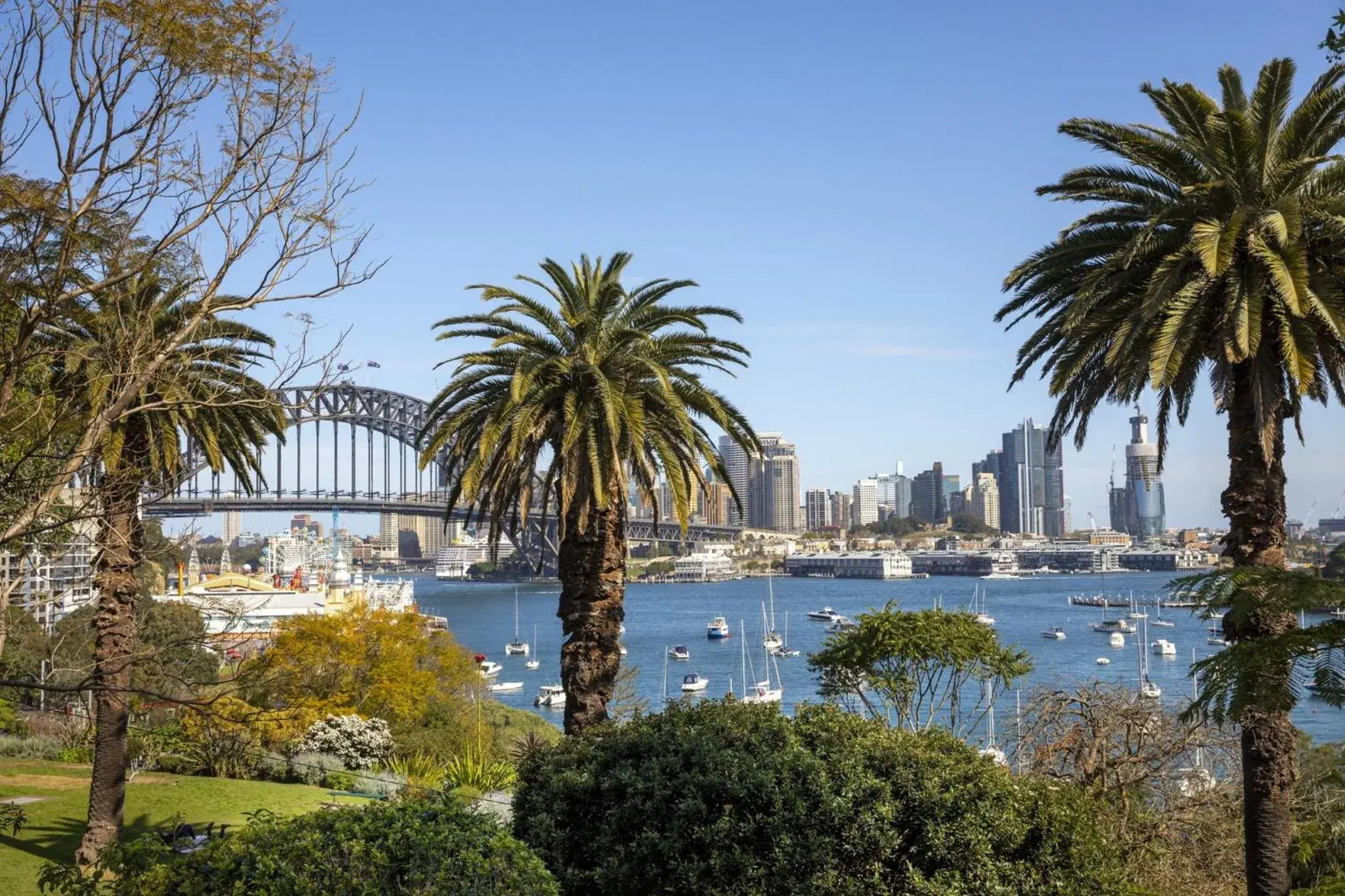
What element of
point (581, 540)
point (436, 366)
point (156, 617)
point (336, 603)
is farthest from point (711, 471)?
point (336, 603)

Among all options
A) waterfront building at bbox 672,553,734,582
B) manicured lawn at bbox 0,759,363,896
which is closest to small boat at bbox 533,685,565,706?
manicured lawn at bbox 0,759,363,896

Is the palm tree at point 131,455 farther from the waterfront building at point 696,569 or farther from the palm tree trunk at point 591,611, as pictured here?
the waterfront building at point 696,569

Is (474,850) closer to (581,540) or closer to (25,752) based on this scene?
(581,540)

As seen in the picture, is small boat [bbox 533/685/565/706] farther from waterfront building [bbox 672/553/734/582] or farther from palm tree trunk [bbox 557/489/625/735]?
waterfront building [bbox 672/553/734/582]

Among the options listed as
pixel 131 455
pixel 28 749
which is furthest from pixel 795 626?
pixel 131 455

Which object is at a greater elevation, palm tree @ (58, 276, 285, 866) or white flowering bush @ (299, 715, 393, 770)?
palm tree @ (58, 276, 285, 866)

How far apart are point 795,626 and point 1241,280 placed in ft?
350

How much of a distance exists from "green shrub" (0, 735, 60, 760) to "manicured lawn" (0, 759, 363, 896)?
149 centimetres

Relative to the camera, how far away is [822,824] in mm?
10367

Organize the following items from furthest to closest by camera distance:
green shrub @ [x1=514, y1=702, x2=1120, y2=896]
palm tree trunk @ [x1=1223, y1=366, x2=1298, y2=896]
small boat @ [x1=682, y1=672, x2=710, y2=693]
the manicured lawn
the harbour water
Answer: the harbour water → small boat @ [x1=682, y1=672, x2=710, y2=693] → the manicured lawn → palm tree trunk @ [x1=1223, y1=366, x2=1298, y2=896] → green shrub @ [x1=514, y1=702, x2=1120, y2=896]

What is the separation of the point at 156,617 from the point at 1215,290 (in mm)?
41499

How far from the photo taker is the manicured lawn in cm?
1614

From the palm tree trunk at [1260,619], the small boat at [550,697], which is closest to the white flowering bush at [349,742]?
the palm tree trunk at [1260,619]

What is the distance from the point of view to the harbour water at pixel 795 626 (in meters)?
77.2
